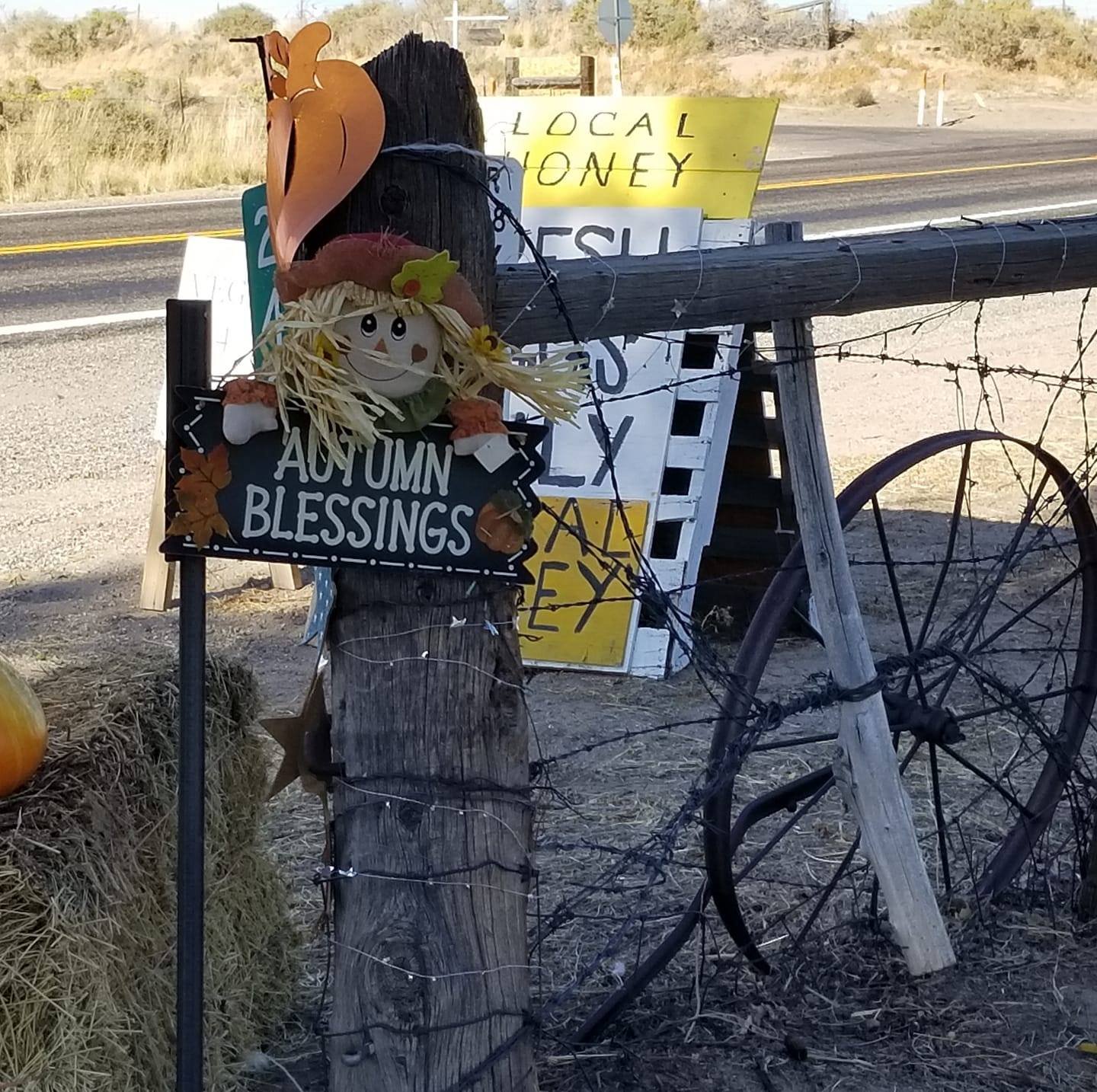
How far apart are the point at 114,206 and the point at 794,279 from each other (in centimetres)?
1634

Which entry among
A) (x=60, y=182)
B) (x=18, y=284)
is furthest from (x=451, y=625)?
(x=60, y=182)

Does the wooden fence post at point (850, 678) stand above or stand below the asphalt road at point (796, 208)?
below

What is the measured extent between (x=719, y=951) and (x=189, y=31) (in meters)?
53.3

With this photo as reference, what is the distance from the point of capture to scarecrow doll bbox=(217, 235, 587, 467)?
1865 millimetres

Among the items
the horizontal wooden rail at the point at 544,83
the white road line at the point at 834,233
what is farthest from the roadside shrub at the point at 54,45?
the horizontal wooden rail at the point at 544,83

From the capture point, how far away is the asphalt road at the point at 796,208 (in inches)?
479

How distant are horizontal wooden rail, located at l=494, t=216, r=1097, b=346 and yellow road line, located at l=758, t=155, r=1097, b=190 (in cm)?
1512

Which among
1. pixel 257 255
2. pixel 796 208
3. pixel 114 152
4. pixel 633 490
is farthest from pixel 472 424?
pixel 114 152

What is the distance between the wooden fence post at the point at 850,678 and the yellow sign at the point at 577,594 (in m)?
2.16

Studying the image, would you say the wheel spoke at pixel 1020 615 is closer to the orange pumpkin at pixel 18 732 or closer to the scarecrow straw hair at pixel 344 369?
the scarecrow straw hair at pixel 344 369

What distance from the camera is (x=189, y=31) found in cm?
5072

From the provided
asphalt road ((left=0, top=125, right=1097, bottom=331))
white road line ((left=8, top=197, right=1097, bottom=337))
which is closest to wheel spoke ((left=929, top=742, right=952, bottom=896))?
white road line ((left=8, top=197, right=1097, bottom=337))

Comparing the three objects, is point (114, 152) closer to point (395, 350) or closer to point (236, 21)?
point (395, 350)

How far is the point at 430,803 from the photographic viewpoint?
2.10 m
